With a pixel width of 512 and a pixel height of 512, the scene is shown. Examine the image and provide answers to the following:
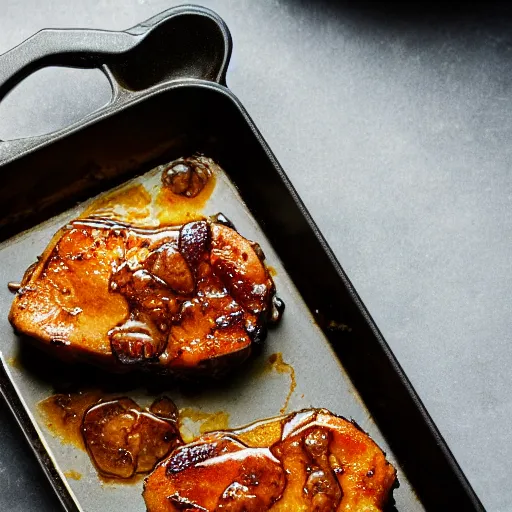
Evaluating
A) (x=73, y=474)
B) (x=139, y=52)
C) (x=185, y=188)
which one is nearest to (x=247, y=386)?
(x=73, y=474)

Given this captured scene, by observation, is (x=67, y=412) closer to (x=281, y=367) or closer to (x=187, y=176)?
(x=281, y=367)

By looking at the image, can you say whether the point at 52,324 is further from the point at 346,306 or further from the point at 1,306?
the point at 346,306

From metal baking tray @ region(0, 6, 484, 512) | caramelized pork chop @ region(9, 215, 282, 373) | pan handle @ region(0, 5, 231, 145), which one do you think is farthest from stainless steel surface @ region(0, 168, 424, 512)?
pan handle @ region(0, 5, 231, 145)

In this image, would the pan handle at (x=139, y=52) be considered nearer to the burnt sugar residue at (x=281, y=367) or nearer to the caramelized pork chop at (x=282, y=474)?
the burnt sugar residue at (x=281, y=367)

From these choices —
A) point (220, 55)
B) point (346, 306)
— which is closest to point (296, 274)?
point (346, 306)

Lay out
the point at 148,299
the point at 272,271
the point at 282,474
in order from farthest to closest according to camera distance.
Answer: the point at 272,271
the point at 148,299
the point at 282,474

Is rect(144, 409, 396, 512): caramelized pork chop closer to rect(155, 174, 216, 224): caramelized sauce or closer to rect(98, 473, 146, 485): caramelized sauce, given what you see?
rect(98, 473, 146, 485): caramelized sauce
